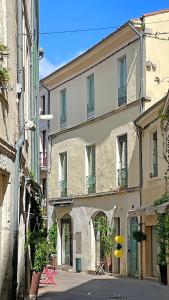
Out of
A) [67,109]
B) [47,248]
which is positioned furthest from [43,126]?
[47,248]

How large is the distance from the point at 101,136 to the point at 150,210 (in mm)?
8099

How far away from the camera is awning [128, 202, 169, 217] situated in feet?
66.0

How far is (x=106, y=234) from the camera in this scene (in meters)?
28.5

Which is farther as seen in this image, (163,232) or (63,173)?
(63,173)

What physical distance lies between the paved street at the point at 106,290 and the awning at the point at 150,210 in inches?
96.9

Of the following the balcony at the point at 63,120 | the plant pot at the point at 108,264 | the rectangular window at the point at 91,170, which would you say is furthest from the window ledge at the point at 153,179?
the balcony at the point at 63,120

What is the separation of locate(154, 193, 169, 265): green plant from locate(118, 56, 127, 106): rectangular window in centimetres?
681

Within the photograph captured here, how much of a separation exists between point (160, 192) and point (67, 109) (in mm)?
11381

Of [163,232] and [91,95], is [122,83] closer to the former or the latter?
[91,95]

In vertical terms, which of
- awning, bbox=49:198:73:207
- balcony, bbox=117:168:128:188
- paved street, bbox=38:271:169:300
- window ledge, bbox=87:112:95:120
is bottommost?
paved street, bbox=38:271:169:300

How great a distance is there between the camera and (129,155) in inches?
1057

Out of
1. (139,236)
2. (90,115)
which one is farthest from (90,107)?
(139,236)

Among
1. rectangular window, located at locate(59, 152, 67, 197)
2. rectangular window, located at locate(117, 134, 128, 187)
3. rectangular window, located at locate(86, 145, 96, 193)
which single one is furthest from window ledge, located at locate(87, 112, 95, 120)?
rectangular window, located at locate(59, 152, 67, 197)

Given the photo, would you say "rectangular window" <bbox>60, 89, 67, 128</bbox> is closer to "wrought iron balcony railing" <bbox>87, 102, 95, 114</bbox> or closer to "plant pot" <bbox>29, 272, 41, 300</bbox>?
"wrought iron balcony railing" <bbox>87, 102, 95, 114</bbox>
